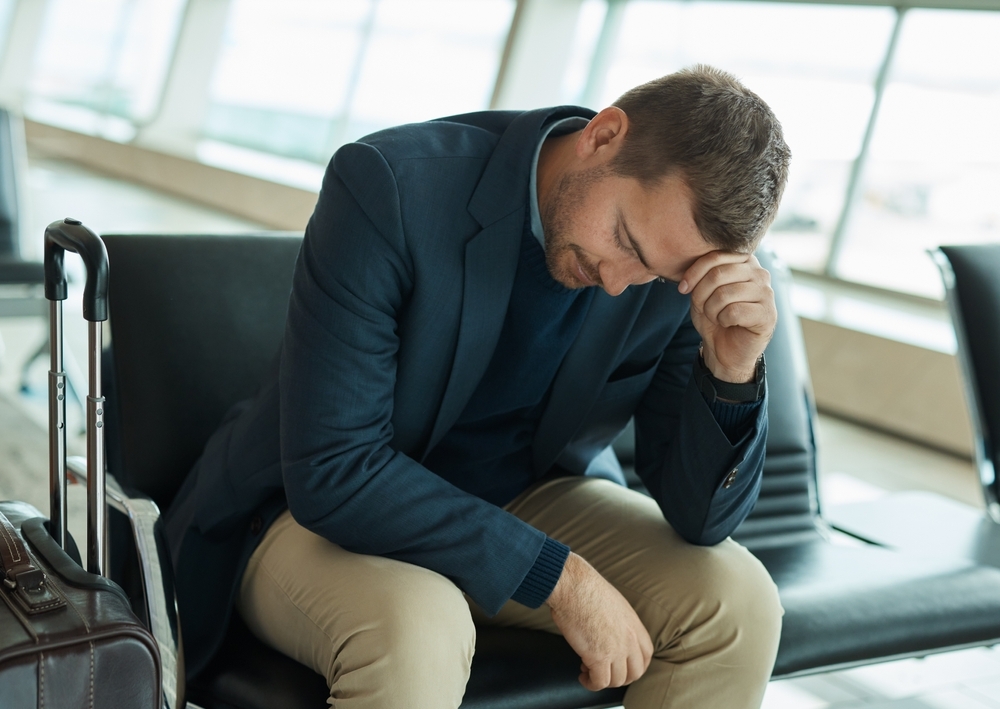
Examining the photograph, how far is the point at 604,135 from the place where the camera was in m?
1.26

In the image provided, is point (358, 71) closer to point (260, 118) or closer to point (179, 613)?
point (260, 118)

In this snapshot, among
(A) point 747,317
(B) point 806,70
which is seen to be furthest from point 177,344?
(B) point 806,70

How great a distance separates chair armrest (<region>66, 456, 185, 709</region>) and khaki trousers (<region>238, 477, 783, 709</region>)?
0.11 metres

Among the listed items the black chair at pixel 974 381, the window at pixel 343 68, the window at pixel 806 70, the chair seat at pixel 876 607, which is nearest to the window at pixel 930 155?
→ the window at pixel 806 70

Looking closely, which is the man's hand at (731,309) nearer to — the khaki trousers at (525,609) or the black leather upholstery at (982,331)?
the khaki trousers at (525,609)

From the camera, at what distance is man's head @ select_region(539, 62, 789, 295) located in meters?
1.17

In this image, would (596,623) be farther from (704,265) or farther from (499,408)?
(704,265)

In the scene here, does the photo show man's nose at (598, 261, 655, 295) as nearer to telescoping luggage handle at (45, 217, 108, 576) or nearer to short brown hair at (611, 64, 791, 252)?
short brown hair at (611, 64, 791, 252)

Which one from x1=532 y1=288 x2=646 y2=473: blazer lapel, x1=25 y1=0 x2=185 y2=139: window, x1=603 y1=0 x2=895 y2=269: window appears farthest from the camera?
x1=25 y1=0 x2=185 y2=139: window

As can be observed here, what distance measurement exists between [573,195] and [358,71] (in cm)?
812

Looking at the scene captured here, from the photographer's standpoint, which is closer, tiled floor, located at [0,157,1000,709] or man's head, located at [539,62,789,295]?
man's head, located at [539,62,789,295]

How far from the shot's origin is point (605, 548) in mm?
1499

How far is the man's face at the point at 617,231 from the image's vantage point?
3.98 feet

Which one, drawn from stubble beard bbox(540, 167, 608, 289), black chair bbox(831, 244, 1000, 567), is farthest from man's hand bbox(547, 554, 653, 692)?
black chair bbox(831, 244, 1000, 567)
